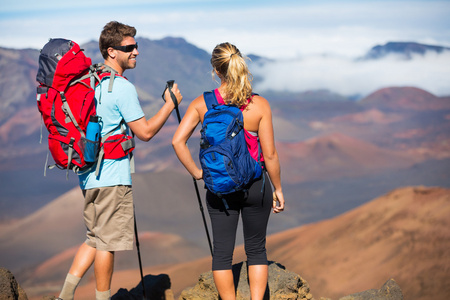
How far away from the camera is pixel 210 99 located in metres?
3.21

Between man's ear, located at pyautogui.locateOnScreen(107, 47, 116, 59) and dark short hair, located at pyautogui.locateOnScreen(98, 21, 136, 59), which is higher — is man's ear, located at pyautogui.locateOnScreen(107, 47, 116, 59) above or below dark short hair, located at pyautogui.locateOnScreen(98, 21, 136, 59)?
below

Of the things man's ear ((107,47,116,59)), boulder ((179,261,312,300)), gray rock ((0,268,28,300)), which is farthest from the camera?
boulder ((179,261,312,300))

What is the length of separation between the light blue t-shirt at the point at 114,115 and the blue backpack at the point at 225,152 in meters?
0.45

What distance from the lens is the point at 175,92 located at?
3.35 m

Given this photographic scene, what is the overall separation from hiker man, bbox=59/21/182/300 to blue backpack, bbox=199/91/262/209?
13.4 inches

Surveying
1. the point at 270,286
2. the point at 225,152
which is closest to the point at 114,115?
the point at 225,152

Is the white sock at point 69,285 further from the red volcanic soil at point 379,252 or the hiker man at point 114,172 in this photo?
the red volcanic soil at point 379,252

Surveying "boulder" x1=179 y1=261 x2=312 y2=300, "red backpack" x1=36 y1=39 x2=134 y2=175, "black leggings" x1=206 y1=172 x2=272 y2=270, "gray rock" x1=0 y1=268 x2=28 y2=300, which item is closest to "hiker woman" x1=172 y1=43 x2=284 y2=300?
"black leggings" x1=206 y1=172 x2=272 y2=270

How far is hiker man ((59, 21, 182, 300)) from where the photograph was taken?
3.20 metres

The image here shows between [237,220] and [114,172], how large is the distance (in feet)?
2.70

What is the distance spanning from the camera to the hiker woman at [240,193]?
311 centimetres

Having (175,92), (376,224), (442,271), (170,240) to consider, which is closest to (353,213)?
(376,224)

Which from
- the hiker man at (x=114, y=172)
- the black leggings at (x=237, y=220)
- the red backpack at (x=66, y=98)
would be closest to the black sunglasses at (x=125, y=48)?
the hiker man at (x=114, y=172)

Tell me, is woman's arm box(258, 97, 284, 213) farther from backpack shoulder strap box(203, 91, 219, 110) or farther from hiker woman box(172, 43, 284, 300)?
backpack shoulder strap box(203, 91, 219, 110)
